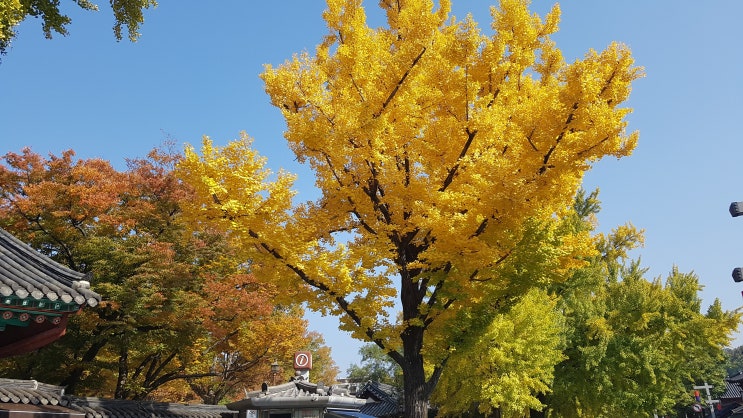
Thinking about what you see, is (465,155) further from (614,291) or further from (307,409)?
(614,291)

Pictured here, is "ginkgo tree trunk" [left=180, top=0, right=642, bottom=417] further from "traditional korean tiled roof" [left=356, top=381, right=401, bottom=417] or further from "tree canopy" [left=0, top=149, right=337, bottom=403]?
"traditional korean tiled roof" [left=356, top=381, right=401, bottom=417]

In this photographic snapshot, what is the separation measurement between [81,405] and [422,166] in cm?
1120

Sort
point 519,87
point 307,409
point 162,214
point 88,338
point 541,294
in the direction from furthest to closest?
point 162,214, point 541,294, point 88,338, point 307,409, point 519,87

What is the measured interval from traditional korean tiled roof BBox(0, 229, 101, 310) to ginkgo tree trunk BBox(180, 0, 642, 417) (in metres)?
3.10

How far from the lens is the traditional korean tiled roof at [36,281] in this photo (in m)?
4.77

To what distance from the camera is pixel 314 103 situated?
9398 millimetres

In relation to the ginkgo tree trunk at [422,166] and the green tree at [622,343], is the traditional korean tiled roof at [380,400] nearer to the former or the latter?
the green tree at [622,343]

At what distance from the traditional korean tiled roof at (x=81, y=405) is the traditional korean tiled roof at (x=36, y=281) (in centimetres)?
610

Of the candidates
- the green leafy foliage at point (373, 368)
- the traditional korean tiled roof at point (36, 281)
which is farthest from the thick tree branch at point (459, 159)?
the green leafy foliage at point (373, 368)

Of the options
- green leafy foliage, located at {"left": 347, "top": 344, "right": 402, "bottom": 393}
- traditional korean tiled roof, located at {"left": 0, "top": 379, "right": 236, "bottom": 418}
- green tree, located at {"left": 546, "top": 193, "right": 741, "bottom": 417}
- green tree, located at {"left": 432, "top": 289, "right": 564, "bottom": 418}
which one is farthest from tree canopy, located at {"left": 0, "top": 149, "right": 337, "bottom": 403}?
green leafy foliage, located at {"left": 347, "top": 344, "right": 402, "bottom": 393}

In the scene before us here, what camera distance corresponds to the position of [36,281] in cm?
515

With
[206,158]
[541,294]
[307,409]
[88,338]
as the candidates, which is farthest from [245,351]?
[206,158]

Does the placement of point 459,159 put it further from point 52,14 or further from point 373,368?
point 373,368

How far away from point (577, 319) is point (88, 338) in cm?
1964
